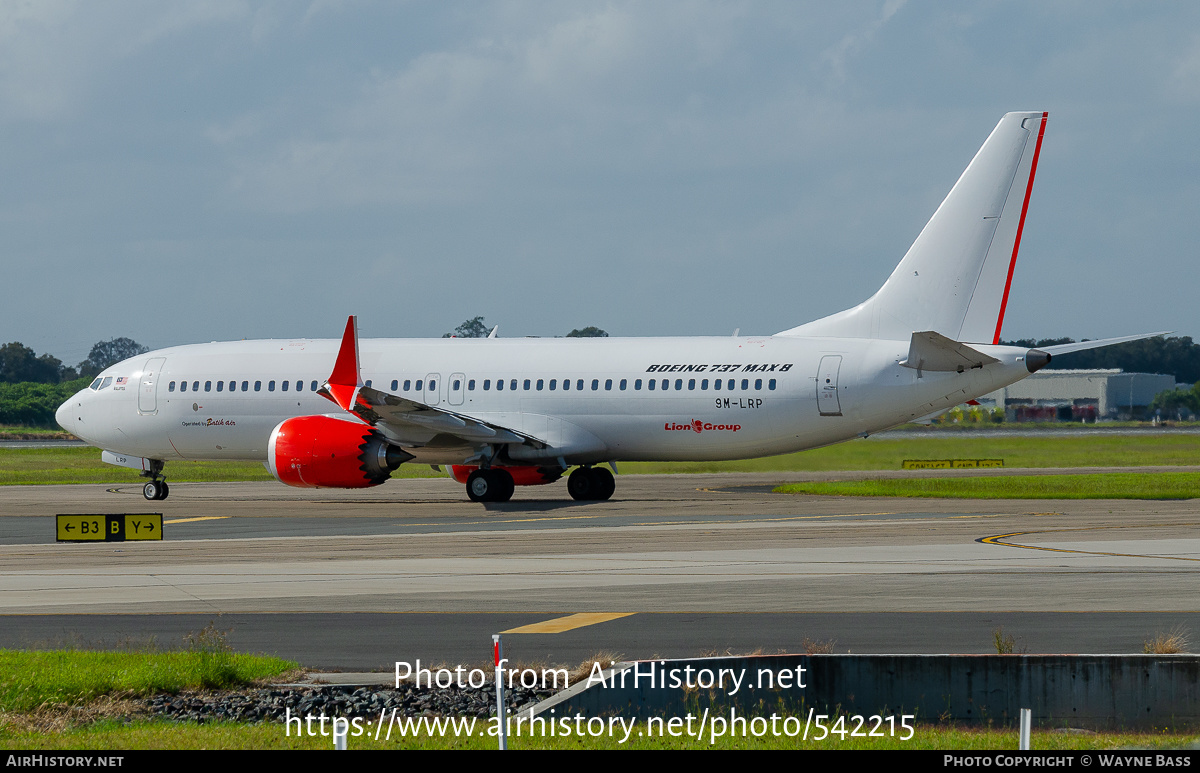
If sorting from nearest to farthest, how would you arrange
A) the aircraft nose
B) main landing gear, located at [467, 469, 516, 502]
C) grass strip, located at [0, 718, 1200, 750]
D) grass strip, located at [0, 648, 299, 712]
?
grass strip, located at [0, 718, 1200, 750]
grass strip, located at [0, 648, 299, 712]
main landing gear, located at [467, 469, 516, 502]
the aircraft nose

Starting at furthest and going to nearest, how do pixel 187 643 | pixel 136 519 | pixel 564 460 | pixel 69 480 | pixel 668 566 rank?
1. pixel 69 480
2. pixel 564 460
3. pixel 136 519
4. pixel 668 566
5. pixel 187 643

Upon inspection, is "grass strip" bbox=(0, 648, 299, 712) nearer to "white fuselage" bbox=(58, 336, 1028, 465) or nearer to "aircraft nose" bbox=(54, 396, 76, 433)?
"white fuselage" bbox=(58, 336, 1028, 465)

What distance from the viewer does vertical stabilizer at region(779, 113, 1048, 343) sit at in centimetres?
3538

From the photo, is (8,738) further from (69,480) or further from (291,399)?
(69,480)

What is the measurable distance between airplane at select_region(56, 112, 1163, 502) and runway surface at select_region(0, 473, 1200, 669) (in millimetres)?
2257

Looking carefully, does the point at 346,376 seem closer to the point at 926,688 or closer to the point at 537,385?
the point at 537,385

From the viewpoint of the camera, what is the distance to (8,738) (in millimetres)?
10383

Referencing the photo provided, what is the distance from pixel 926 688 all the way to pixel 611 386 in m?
27.4

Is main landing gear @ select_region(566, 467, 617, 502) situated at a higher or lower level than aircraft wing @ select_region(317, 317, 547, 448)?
lower

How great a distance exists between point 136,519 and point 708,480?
82.2 ft

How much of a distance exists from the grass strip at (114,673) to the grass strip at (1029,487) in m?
28.1

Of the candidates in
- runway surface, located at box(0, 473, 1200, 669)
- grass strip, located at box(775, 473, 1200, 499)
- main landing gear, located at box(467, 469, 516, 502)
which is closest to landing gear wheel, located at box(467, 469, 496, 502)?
main landing gear, located at box(467, 469, 516, 502)

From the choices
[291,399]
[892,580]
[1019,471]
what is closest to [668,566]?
[892,580]

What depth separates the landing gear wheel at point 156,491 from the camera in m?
42.2
